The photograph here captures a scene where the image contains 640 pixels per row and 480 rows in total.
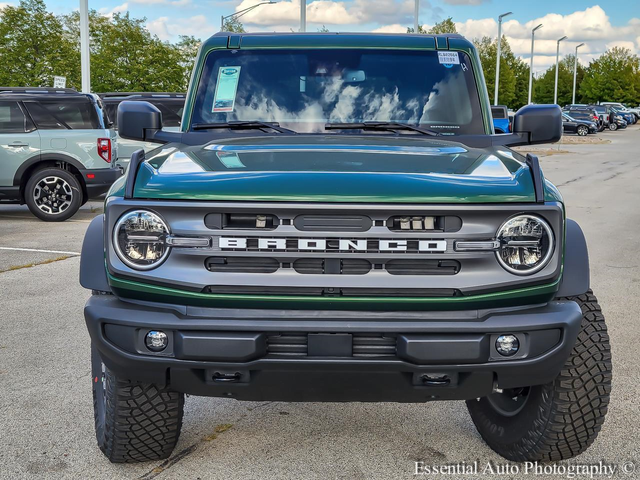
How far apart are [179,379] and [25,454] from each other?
1.24 meters

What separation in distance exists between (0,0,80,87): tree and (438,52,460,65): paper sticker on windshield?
41.3 meters

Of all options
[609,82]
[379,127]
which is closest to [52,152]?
[379,127]

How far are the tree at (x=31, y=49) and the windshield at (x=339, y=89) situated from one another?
1614 inches

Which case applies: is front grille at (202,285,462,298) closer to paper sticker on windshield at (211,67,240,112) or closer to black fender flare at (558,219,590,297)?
black fender flare at (558,219,590,297)

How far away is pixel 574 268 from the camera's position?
3127 millimetres

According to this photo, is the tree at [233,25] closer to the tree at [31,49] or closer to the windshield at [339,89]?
the tree at [31,49]

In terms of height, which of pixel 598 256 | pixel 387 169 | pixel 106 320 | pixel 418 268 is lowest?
pixel 598 256

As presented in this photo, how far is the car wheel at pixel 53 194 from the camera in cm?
1255

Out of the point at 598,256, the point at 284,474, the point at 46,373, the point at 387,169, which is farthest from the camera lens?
the point at 598,256

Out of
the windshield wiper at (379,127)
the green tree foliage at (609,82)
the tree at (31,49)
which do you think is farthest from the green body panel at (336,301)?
the green tree foliage at (609,82)

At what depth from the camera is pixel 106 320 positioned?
295 cm

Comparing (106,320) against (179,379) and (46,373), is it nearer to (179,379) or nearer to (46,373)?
(179,379)

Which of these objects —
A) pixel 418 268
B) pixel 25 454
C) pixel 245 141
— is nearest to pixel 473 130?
pixel 245 141

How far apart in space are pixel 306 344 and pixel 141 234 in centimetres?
73
